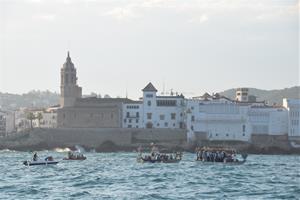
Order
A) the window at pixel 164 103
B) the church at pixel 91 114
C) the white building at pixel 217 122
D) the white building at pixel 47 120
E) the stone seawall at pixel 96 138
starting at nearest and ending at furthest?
the stone seawall at pixel 96 138, the white building at pixel 217 122, the window at pixel 164 103, the church at pixel 91 114, the white building at pixel 47 120

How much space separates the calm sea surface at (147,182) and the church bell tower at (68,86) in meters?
46.9

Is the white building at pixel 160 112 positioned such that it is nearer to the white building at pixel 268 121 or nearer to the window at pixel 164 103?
the window at pixel 164 103

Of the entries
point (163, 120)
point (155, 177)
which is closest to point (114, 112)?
point (163, 120)

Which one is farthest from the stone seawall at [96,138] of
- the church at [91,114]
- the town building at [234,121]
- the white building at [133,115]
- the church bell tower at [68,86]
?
the church bell tower at [68,86]

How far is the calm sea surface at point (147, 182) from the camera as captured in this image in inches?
1516

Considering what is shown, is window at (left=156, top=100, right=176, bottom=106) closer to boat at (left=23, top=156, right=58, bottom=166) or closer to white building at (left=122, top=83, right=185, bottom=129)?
white building at (left=122, top=83, right=185, bottom=129)

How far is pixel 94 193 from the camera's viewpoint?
38719mm

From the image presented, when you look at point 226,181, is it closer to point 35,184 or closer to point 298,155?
point 35,184

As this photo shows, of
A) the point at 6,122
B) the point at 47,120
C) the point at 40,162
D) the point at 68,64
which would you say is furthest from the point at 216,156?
the point at 6,122

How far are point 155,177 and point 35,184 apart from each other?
745cm

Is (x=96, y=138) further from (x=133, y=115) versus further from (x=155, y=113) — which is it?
(x=155, y=113)

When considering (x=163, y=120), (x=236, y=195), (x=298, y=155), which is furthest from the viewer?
(x=163, y=120)

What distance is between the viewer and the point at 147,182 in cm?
4484

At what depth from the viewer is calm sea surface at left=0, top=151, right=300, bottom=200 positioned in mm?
38500
